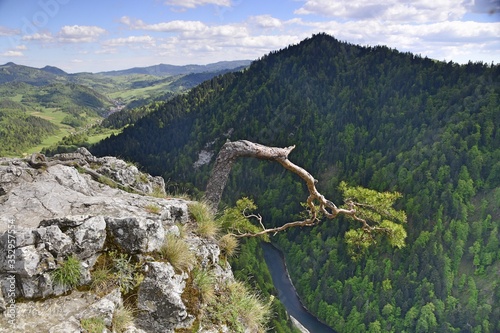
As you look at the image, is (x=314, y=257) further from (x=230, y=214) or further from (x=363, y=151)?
(x=230, y=214)

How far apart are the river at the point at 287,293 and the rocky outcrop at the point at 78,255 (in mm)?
120598

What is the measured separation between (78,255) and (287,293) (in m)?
135

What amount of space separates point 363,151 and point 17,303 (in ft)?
626

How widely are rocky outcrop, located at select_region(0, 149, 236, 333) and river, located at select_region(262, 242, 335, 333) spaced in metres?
121

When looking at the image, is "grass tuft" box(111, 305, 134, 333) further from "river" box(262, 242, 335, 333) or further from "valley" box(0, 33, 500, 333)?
"river" box(262, 242, 335, 333)

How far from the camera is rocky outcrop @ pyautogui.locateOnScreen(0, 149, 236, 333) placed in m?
6.96

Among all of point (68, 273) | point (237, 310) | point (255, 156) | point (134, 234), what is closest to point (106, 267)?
point (68, 273)

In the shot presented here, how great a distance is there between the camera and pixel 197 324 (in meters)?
8.19

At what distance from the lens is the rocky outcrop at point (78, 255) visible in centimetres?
696

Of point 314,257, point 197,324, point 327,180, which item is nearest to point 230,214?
point 197,324

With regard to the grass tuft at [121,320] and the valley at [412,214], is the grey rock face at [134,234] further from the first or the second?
the valley at [412,214]

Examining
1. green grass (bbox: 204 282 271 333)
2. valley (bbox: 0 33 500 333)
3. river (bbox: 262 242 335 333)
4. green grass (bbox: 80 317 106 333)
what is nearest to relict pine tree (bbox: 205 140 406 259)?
green grass (bbox: 204 282 271 333)

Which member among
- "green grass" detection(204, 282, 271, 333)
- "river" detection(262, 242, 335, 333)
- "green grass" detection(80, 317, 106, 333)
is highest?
"green grass" detection(80, 317, 106, 333)

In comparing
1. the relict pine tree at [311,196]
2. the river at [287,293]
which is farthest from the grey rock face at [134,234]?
the river at [287,293]
